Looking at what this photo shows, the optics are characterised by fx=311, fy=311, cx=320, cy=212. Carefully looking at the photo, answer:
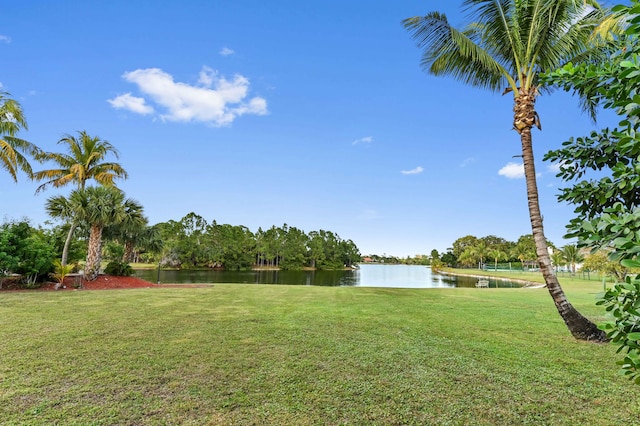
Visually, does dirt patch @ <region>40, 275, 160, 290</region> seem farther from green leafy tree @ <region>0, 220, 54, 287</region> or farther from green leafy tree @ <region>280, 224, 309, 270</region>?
green leafy tree @ <region>280, 224, 309, 270</region>

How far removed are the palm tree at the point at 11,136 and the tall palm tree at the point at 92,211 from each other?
6.88 feet

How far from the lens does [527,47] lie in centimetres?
654

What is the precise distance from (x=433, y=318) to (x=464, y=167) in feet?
56.4

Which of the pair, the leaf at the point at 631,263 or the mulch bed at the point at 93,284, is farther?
the mulch bed at the point at 93,284

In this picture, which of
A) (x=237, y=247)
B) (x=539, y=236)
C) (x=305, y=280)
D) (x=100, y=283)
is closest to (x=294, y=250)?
(x=237, y=247)

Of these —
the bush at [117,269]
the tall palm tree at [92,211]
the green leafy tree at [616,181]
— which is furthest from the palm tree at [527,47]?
the bush at [117,269]

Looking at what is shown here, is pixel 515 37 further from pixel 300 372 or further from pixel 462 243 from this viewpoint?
pixel 462 243

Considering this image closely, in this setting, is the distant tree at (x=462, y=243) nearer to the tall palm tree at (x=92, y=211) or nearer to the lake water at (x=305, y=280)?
the lake water at (x=305, y=280)

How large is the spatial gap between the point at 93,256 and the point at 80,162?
6.34m

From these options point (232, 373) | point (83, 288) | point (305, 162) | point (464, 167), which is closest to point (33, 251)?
point (83, 288)

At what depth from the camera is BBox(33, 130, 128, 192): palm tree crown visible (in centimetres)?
1766

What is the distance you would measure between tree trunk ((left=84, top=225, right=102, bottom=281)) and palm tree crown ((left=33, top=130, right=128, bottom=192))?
3802mm

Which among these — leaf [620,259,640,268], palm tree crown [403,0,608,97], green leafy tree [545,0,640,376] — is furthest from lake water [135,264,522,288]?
leaf [620,259,640,268]

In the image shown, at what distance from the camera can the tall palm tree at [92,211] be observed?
14.9 m
